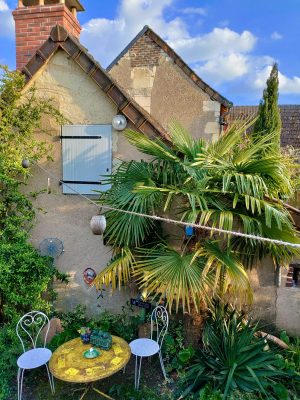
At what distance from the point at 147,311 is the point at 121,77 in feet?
26.5

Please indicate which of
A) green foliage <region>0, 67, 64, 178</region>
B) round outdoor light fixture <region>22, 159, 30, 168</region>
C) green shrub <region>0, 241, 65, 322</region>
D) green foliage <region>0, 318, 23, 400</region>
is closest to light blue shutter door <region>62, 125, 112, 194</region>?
green foliage <region>0, 67, 64, 178</region>

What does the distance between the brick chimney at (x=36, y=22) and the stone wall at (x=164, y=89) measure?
350 centimetres

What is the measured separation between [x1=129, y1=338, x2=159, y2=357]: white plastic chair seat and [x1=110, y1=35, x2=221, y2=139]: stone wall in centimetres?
707

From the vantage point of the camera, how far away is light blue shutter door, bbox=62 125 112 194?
6.38 metres

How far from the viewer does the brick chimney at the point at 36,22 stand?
6.90 meters

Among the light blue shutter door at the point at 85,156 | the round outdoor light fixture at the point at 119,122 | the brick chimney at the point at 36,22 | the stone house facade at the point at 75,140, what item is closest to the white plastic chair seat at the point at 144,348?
the stone house facade at the point at 75,140

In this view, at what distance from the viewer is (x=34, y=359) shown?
15.5ft

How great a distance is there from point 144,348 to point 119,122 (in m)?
4.13

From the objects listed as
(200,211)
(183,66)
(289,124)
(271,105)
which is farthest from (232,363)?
(289,124)

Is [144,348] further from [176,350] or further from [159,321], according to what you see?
[159,321]

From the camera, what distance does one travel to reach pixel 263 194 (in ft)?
15.7

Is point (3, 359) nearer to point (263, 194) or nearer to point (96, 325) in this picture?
point (96, 325)

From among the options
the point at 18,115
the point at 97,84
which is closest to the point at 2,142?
the point at 18,115

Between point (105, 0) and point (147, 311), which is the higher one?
point (105, 0)
